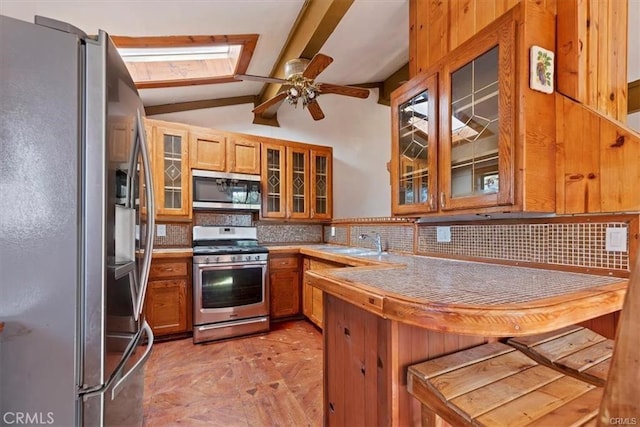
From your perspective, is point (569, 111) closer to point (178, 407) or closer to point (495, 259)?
point (495, 259)

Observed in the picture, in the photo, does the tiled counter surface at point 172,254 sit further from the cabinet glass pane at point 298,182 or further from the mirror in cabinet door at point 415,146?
the mirror in cabinet door at point 415,146

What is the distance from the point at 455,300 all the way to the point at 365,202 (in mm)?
3631

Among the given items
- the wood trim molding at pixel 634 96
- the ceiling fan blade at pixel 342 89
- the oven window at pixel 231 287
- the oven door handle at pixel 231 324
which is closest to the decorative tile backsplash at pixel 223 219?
the oven window at pixel 231 287

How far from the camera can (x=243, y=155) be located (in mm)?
3371

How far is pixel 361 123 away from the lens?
4.49 m

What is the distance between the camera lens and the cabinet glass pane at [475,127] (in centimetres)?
144

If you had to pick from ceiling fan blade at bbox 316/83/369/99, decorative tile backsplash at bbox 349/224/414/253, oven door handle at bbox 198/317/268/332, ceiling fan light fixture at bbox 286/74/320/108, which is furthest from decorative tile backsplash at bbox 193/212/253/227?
ceiling fan blade at bbox 316/83/369/99

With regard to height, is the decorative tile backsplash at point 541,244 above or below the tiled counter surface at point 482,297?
above

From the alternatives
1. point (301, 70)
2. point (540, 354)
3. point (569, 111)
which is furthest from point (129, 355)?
point (301, 70)

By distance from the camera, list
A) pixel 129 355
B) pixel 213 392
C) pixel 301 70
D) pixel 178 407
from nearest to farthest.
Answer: pixel 129 355 < pixel 178 407 < pixel 213 392 < pixel 301 70

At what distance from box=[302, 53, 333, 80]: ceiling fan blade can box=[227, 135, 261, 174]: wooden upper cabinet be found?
127cm

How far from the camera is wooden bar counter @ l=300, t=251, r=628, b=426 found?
2.59 ft

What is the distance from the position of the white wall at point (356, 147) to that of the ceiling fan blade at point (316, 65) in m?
1.84

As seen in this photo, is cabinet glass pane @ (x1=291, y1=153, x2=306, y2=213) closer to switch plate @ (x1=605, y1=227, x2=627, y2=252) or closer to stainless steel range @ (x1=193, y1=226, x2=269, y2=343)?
stainless steel range @ (x1=193, y1=226, x2=269, y2=343)
